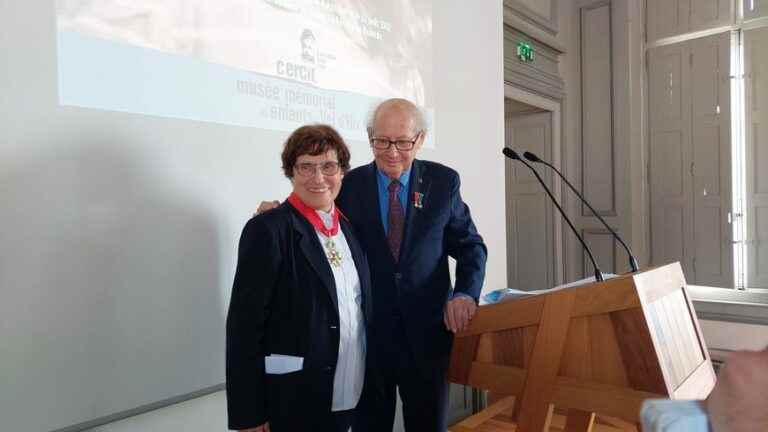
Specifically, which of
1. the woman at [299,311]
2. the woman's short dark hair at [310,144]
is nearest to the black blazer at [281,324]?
the woman at [299,311]

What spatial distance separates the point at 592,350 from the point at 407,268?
525 millimetres

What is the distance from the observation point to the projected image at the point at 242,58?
58.6 inches

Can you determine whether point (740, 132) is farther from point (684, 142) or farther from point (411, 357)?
point (411, 357)

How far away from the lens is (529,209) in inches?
203

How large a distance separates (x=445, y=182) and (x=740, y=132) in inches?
163

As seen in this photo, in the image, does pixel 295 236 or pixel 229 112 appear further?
pixel 229 112

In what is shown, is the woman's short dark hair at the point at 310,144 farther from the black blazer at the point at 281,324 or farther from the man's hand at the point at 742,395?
the man's hand at the point at 742,395

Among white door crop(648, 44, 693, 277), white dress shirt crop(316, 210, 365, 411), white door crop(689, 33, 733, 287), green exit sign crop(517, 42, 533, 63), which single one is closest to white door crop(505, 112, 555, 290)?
green exit sign crop(517, 42, 533, 63)

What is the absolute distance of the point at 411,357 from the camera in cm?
150

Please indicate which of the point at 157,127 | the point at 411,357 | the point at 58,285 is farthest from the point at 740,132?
the point at 58,285

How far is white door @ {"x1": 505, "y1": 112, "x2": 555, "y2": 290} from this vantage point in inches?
200

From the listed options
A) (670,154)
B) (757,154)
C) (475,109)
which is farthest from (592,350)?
(670,154)

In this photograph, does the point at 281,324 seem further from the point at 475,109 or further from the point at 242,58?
the point at 475,109

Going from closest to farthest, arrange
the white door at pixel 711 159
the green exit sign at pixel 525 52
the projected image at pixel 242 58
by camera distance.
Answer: the projected image at pixel 242 58, the green exit sign at pixel 525 52, the white door at pixel 711 159
